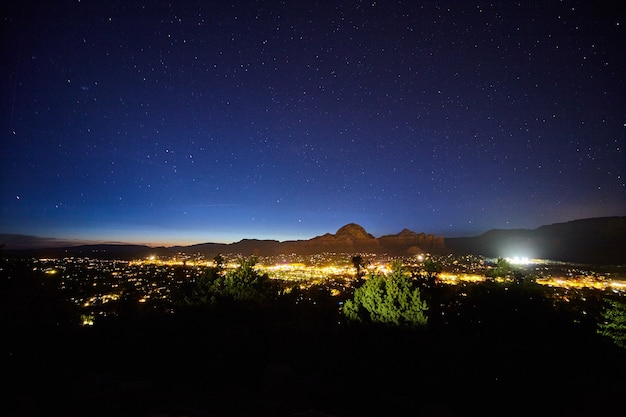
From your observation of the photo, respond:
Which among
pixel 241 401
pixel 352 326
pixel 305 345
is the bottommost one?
pixel 241 401

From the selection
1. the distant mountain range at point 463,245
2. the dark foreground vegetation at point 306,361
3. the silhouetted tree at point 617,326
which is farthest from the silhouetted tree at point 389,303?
the distant mountain range at point 463,245

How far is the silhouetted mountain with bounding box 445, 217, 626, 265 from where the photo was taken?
244 feet

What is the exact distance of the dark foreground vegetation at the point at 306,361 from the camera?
8797 millimetres

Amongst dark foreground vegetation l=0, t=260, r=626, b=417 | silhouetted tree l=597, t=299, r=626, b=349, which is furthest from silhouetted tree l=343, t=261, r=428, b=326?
silhouetted tree l=597, t=299, r=626, b=349

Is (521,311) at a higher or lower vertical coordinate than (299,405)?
higher

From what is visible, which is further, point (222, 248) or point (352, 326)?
point (222, 248)

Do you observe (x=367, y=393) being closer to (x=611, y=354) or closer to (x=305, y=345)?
(x=305, y=345)

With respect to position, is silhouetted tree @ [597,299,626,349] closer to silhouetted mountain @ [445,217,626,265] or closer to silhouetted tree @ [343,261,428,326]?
silhouetted tree @ [343,261,428,326]

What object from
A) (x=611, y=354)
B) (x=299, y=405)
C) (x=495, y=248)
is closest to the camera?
(x=299, y=405)

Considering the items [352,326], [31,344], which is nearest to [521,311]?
[352,326]

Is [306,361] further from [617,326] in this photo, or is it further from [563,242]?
[563,242]

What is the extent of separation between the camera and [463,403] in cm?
949

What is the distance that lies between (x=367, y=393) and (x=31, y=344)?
11536 mm

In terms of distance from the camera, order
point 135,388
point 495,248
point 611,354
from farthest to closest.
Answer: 1. point 495,248
2. point 611,354
3. point 135,388
